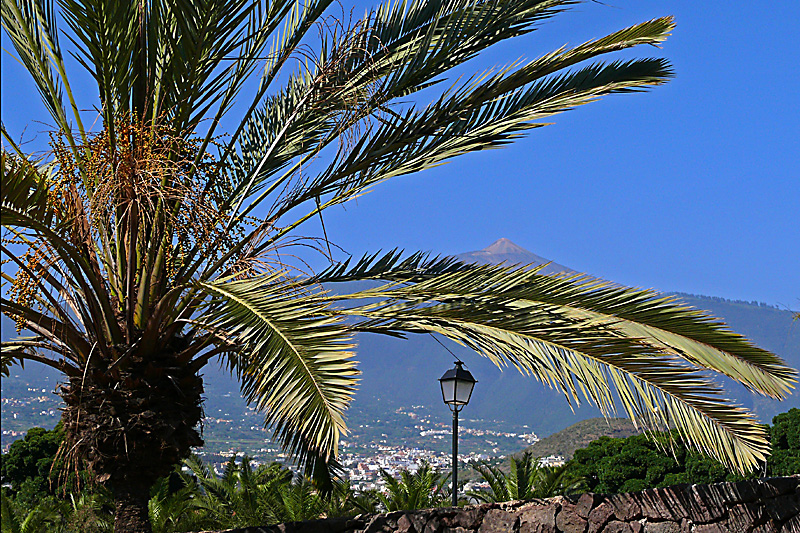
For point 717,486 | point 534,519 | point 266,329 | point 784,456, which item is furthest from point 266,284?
point 784,456

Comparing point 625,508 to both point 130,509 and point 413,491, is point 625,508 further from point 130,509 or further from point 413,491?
point 130,509

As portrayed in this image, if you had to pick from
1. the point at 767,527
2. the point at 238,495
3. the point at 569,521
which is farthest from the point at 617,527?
the point at 238,495

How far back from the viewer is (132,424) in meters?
4.75

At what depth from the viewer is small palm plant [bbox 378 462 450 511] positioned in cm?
875

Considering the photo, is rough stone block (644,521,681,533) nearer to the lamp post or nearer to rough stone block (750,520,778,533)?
rough stone block (750,520,778,533)

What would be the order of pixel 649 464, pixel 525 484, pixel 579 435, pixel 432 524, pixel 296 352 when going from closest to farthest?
pixel 296 352, pixel 432 524, pixel 525 484, pixel 649 464, pixel 579 435

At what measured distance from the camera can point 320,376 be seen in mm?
3670

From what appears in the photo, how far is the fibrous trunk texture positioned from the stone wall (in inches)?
37.4

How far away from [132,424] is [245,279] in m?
1.31

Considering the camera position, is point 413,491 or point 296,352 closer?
point 296,352

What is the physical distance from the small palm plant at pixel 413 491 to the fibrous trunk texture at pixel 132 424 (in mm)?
4096

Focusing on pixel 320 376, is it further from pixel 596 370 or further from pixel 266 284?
pixel 596 370

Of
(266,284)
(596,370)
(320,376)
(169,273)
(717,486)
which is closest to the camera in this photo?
(320,376)

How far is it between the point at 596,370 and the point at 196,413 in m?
2.80
